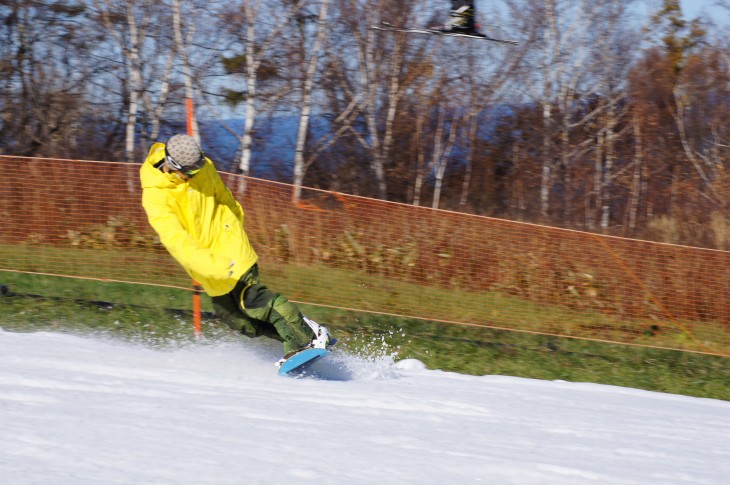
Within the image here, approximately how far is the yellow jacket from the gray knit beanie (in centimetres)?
13

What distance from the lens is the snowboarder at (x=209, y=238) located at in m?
6.07

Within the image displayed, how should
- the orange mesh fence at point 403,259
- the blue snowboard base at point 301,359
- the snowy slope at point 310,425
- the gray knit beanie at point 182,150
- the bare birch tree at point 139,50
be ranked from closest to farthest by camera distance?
the snowy slope at point 310,425 < the gray knit beanie at point 182,150 < the blue snowboard base at point 301,359 < the orange mesh fence at point 403,259 < the bare birch tree at point 139,50

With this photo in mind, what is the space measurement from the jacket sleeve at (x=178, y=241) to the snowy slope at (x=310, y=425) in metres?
0.74

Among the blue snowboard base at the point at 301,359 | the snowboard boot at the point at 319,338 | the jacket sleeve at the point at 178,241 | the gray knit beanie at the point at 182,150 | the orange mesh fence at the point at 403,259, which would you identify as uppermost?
the gray knit beanie at the point at 182,150

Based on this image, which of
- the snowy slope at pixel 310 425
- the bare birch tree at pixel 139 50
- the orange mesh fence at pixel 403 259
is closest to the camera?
the snowy slope at pixel 310 425

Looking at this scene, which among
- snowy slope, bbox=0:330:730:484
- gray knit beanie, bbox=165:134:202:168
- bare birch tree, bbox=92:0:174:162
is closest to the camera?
snowy slope, bbox=0:330:730:484

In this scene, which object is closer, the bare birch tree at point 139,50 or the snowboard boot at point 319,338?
the snowboard boot at point 319,338

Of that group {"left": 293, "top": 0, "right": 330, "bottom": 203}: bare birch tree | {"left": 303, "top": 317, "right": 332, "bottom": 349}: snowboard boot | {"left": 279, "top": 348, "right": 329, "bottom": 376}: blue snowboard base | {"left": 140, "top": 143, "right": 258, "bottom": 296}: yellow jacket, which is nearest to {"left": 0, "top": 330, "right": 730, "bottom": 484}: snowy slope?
{"left": 279, "top": 348, "right": 329, "bottom": 376}: blue snowboard base

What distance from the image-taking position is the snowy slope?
3957 millimetres

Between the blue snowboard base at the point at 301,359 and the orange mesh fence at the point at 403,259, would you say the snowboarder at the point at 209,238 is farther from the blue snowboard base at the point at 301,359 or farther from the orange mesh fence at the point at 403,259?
the orange mesh fence at the point at 403,259

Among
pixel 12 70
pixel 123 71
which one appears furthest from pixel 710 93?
pixel 12 70

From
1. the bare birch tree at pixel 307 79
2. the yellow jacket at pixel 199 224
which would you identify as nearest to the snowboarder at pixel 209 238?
the yellow jacket at pixel 199 224

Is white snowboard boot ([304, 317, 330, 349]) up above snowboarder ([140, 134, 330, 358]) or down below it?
below

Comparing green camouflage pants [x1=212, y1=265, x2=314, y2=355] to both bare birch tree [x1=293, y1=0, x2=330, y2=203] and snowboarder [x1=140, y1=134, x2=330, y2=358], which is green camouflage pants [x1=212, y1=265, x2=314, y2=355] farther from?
bare birch tree [x1=293, y1=0, x2=330, y2=203]
